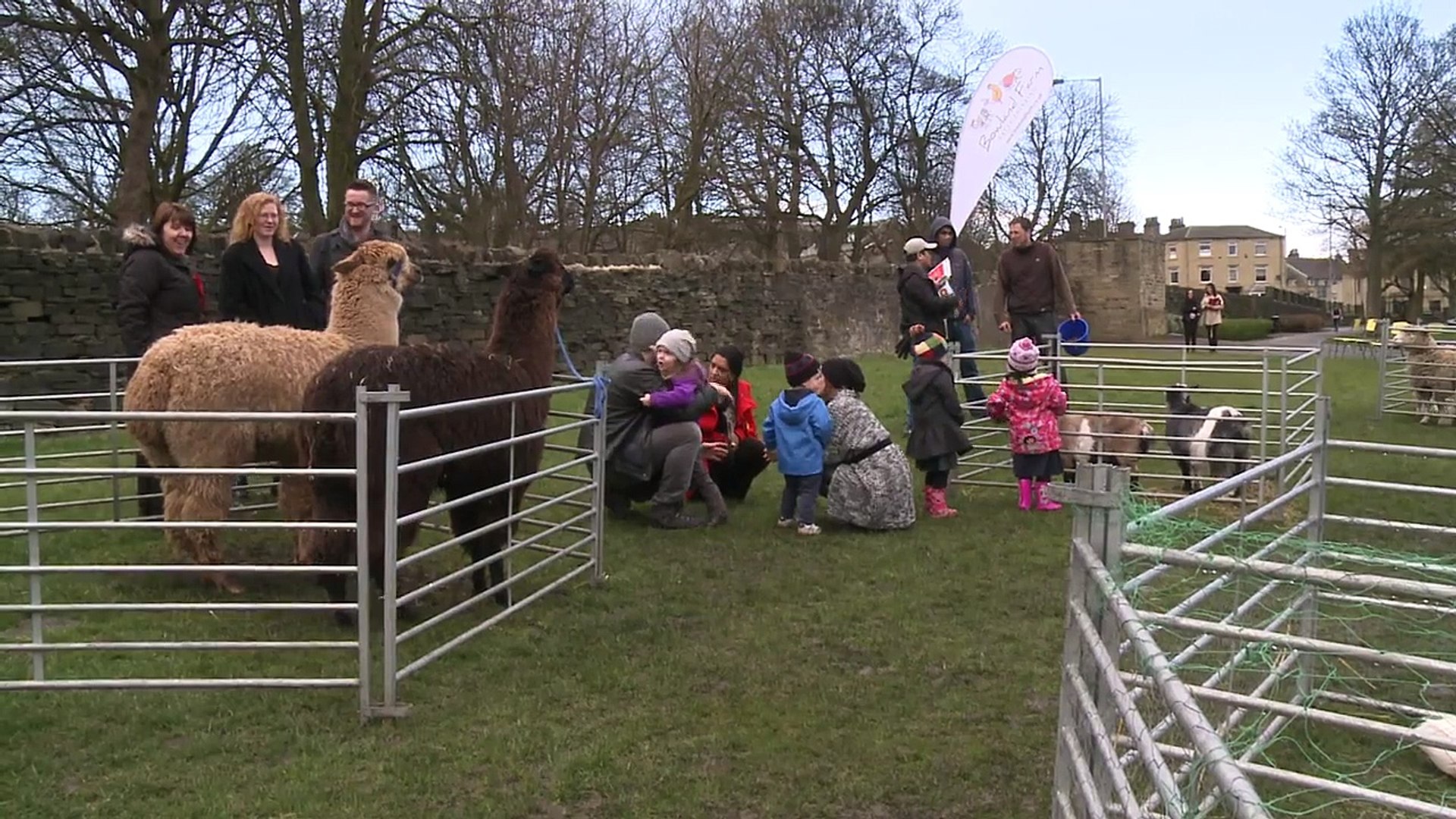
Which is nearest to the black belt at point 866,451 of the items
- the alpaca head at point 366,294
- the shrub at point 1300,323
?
the alpaca head at point 366,294

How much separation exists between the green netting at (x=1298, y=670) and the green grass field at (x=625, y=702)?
0.68 feet

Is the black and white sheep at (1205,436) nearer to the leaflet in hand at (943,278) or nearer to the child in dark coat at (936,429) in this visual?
the child in dark coat at (936,429)

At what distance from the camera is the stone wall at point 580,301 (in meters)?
12.3

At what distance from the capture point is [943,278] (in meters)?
9.93

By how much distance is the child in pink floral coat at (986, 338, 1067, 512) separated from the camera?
299 inches

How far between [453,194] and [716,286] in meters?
5.52

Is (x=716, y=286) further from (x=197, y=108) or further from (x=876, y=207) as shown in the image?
(x=876, y=207)

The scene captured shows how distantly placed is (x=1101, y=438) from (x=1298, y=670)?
13.0 ft

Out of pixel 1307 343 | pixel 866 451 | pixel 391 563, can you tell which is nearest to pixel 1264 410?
pixel 866 451

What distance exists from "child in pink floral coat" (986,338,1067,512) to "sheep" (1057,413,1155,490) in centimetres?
32

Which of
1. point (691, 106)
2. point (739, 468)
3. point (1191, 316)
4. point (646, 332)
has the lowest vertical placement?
point (739, 468)

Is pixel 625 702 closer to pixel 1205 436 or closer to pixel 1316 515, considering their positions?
pixel 1316 515

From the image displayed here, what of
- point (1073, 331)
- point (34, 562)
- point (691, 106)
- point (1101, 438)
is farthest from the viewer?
point (691, 106)

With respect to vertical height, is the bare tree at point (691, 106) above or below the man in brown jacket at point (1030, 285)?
above
